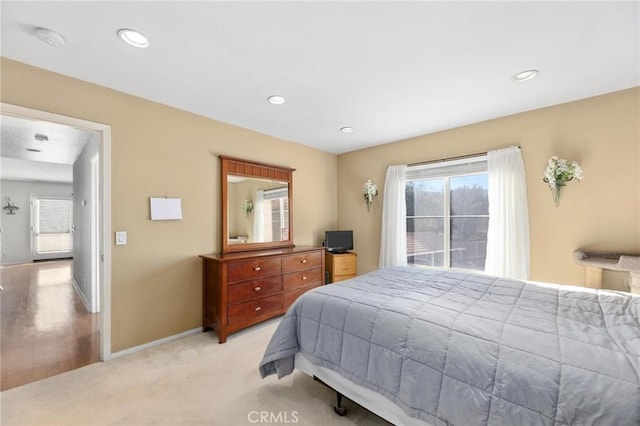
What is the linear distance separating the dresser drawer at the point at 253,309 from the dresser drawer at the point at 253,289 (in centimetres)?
6

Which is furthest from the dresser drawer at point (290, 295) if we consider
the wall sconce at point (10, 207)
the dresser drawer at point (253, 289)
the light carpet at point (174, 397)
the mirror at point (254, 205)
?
the wall sconce at point (10, 207)

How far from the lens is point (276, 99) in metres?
2.69

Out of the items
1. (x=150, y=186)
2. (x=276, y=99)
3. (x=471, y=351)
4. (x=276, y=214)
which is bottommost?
(x=471, y=351)

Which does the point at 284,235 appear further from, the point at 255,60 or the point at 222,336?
the point at 255,60

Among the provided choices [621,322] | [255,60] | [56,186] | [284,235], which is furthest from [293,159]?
[56,186]

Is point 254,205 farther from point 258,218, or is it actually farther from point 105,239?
point 105,239

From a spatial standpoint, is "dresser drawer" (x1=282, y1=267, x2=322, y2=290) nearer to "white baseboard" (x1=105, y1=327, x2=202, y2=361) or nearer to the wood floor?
"white baseboard" (x1=105, y1=327, x2=202, y2=361)

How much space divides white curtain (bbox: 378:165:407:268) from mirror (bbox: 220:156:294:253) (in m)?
1.49

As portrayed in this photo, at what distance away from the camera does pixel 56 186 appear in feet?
27.3

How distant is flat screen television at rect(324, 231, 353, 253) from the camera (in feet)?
14.3

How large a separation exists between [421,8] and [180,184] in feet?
8.83

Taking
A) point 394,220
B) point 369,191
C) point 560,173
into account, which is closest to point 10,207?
point 369,191

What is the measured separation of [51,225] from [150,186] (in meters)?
8.71

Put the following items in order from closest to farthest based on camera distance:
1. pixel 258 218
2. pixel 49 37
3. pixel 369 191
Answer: pixel 49 37 < pixel 258 218 < pixel 369 191
